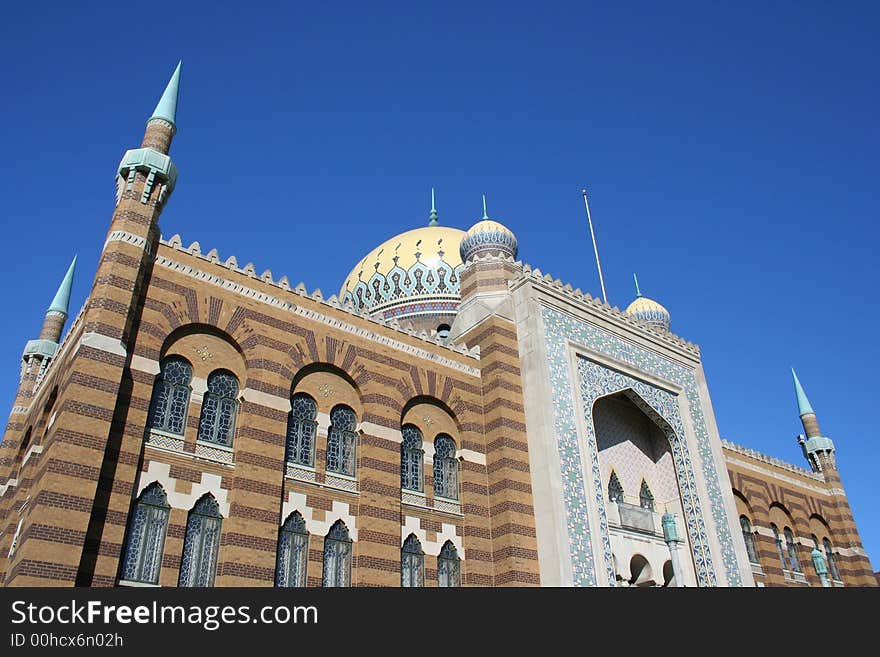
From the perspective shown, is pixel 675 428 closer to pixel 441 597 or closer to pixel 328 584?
pixel 328 584

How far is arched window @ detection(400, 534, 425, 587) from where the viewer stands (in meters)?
14.3

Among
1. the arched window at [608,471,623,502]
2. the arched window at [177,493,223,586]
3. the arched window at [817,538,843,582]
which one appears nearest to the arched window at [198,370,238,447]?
the arched window at [177,493,223,586]

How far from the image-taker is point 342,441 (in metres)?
14.8

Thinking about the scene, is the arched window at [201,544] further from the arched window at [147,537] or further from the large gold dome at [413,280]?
the large gold dome at [413,280]

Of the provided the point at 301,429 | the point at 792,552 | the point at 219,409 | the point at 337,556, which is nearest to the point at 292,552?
the point at 337,556

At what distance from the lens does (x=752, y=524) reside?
896 inches

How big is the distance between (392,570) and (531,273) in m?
8.07

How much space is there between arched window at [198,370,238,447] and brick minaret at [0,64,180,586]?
130cm

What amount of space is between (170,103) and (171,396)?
635 cm

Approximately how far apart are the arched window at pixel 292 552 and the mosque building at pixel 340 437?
1.4 inches

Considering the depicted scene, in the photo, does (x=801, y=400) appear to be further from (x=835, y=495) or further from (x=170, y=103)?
(x=170, y=103)

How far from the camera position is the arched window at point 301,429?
14.0 m

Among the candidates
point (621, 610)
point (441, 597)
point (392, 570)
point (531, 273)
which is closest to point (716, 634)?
point (621, 610)

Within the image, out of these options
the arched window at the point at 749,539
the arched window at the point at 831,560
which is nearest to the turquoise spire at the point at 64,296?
the arched window at the point at 749,539
